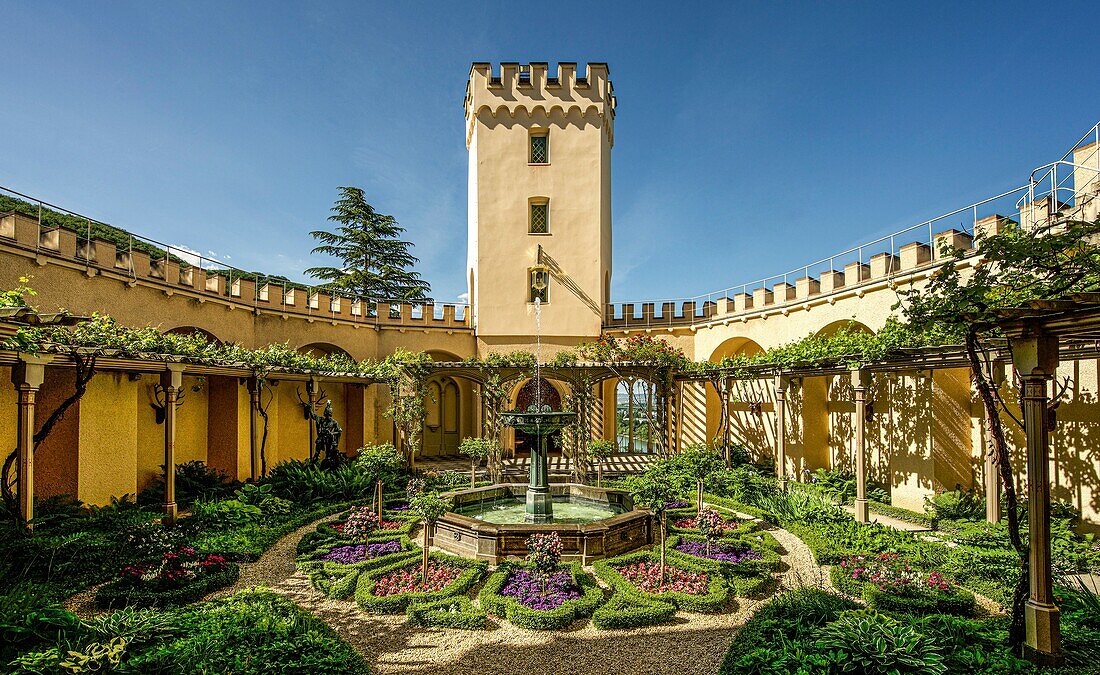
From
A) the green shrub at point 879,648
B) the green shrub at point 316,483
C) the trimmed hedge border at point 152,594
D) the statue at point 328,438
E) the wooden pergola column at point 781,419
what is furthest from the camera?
the statue at point 328,438

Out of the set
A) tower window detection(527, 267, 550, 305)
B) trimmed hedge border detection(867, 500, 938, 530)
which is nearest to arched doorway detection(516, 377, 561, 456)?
tower window detection(527, 267, 550, 305)

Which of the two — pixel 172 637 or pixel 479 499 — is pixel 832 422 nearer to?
pixel 479 499

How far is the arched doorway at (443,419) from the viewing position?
20078 millimetres

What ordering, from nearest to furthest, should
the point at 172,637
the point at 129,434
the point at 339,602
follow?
the point at 172,637 → the point at 339,602 → the point at 129,434

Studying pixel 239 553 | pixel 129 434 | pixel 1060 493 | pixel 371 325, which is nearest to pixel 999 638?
pixel 1060 493

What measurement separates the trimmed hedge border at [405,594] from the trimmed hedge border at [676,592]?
5.84 feet

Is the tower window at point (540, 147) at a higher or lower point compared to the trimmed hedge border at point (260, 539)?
higher

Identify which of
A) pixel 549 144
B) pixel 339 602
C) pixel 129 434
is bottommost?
pixel 339 602

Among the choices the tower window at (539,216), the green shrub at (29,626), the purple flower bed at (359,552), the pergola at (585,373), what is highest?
the tower window at (539,216)

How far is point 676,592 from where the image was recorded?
6.41m

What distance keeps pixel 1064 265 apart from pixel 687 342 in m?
14.1

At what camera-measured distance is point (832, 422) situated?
1445 centimetres

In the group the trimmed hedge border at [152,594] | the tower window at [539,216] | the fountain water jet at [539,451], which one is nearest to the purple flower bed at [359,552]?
the trimmed hedge border at [152,594]

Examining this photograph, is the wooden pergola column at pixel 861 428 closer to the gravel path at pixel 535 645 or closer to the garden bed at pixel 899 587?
the garden bed at pixel 899 587
